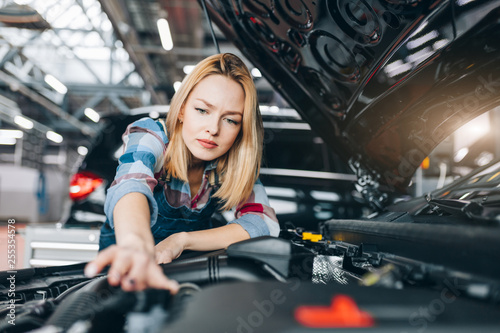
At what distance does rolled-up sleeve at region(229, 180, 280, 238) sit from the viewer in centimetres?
124

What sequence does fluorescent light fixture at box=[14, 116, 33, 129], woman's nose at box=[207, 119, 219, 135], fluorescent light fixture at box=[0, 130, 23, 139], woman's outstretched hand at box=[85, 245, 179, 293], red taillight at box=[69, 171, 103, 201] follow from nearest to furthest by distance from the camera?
woman's outstretched hand at box=[85, 245, 179, 293] → woman's nose at box=[207, 119, 219, 135] → red taillight at box=[69, 171, 103, 201] → fluorescent light fixture at box=[14, 116, 33, 129] → fluorescent light fixture at box=[0, 130, 23, 139]

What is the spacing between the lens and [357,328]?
0.43 metres

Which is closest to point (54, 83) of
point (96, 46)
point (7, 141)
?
point (96, 46)

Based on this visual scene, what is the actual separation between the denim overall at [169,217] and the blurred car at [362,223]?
22 cm

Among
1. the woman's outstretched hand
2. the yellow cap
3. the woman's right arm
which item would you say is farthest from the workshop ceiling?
the woman's outstretched hand

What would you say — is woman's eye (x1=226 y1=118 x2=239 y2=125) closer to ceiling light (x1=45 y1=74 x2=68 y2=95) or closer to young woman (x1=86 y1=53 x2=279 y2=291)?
young woman (x1=86 y1=53 x2=279 y2=291)


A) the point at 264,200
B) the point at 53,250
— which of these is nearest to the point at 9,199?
the point at 53,250

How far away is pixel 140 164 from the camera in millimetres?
1048

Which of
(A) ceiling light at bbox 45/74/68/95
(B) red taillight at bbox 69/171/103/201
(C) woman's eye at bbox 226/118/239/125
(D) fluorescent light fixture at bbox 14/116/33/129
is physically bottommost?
(C) woman's eye at bbox 226/118/239/125

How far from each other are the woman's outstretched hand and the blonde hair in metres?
0.68

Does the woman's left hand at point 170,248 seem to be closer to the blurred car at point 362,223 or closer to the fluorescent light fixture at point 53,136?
the blurred car at point 362,223

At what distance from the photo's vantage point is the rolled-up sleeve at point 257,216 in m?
1.24

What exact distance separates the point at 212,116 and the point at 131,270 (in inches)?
26.6

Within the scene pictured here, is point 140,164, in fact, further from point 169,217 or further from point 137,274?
point 137,274
